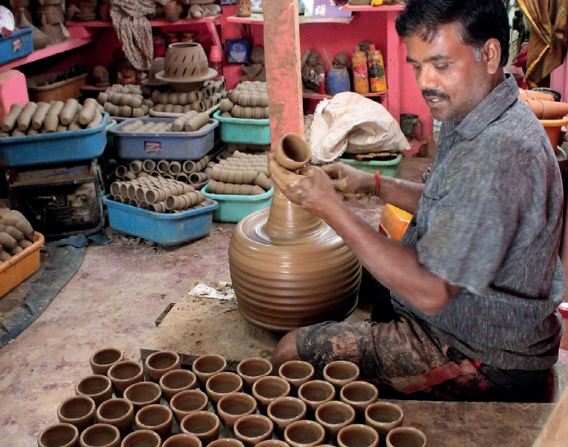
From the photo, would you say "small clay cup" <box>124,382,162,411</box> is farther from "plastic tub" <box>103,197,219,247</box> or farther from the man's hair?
"plastic tub" <box>103,197,219,247</box>

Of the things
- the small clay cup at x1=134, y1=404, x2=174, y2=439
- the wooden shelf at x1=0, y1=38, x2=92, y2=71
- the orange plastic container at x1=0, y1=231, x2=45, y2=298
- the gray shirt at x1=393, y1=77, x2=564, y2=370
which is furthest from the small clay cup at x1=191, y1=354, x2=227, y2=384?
the wooden shelf at x1=0, y1=38, x2=92, y2=71

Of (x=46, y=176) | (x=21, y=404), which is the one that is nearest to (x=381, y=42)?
(x=46, y=176)

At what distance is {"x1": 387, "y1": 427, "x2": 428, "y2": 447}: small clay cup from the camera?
231 cm

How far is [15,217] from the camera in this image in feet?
16.3

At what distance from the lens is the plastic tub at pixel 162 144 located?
5906 millimetres

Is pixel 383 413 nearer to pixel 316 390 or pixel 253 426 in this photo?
pixel 316 390

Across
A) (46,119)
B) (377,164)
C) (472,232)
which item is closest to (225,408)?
(472,232)

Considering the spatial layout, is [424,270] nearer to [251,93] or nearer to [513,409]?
[513,409]

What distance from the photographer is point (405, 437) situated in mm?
2334

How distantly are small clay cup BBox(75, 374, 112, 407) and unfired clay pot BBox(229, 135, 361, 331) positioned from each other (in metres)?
0.81

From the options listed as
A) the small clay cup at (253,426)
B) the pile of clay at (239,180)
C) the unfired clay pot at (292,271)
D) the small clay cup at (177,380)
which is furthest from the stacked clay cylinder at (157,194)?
the small clay cup at (253,426)

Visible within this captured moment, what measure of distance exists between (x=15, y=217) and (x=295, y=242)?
2528mm

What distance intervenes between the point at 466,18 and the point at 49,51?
550 centimetres

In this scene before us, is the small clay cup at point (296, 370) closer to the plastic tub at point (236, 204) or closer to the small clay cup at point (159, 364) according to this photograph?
the small clay cup at point (159, 364)
